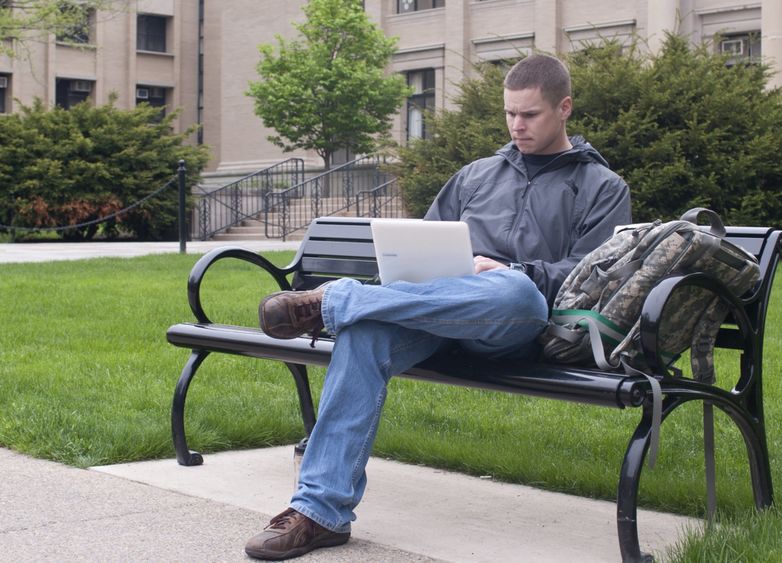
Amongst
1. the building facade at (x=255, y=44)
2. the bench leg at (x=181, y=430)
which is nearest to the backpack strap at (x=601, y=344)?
the bench leg at (x=181, y=430)

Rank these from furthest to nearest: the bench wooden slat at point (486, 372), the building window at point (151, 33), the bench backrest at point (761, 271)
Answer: the building window at point (151, 33)
the bench backrest at point (761, 271)
the bench wooden slat at point (486, 372)

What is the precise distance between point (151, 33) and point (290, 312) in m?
45.3

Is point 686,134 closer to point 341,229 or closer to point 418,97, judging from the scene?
point 341,229

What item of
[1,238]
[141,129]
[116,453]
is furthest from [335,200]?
[116,453]

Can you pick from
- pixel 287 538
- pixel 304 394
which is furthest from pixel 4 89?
pixel 287 538

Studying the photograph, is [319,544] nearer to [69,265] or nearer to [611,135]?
[69,265]

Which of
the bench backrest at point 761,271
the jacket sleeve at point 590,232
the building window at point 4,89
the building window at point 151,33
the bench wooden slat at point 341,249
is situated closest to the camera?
the bench backrest at point 761,271

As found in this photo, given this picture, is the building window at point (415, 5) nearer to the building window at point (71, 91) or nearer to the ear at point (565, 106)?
the building window at point (71, 91)

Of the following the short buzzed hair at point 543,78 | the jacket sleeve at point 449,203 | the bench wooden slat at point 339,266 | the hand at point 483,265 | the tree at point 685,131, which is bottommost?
the bench wooden slat at point 339,266

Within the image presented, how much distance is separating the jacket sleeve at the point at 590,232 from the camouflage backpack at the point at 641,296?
0.62 ft

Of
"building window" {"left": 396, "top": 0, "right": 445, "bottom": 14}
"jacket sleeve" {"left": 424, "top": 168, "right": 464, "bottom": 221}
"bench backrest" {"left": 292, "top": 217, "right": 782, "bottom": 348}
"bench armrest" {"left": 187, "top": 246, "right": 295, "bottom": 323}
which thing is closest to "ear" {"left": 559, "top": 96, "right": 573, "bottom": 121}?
"jacket sleeve" {"left": 424, "top": 168, "right": 464, "bottom": 221}

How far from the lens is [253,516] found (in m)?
3.88

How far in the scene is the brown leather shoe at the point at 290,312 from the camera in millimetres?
3464

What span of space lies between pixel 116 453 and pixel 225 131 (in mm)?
38088
